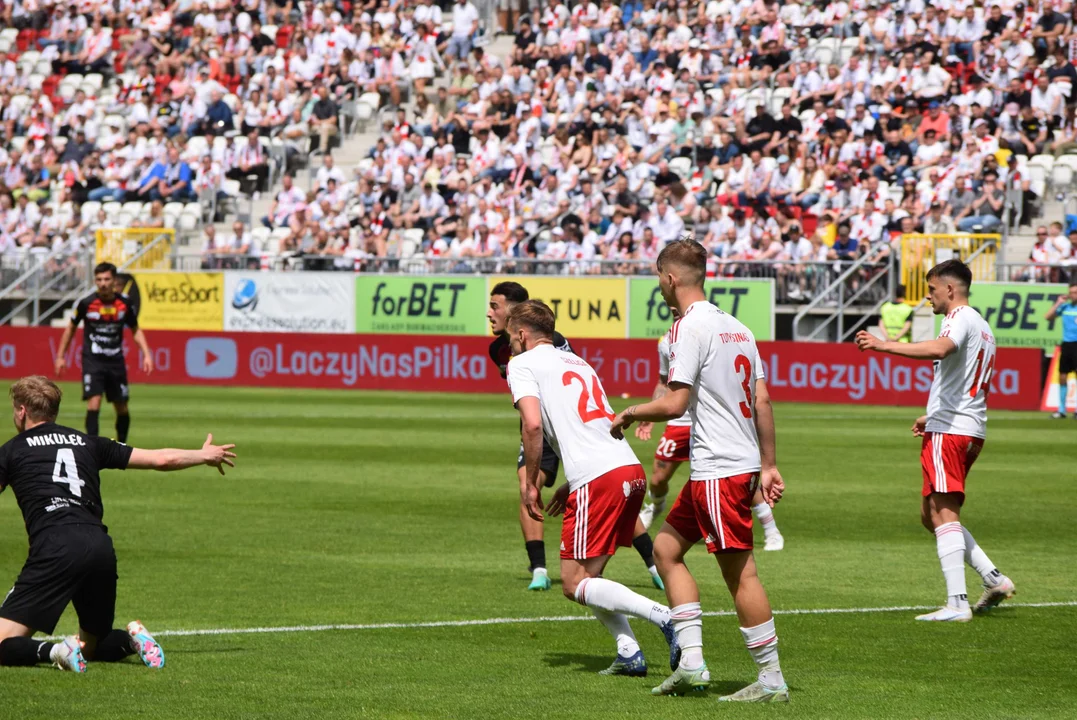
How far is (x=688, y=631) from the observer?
744 centimetres

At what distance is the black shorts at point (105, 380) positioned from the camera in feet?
61.9

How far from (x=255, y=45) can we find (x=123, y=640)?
120 ft

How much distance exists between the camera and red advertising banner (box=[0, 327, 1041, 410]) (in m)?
27.7

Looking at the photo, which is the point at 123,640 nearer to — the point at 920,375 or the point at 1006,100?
the point at 920,375

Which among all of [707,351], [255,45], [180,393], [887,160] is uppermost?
[255,45]

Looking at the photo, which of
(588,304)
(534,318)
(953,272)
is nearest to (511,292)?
(534,318)

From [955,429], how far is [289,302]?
26.0 metres

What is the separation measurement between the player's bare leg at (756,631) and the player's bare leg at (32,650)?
312cm

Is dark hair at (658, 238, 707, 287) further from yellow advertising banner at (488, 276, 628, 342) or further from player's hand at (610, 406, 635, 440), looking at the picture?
yellow advertising banner at (488, 276, 628, 342)

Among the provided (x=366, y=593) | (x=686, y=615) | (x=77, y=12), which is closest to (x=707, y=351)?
(x=686, y=615)

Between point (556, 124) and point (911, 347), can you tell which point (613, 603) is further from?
point (556, 124)

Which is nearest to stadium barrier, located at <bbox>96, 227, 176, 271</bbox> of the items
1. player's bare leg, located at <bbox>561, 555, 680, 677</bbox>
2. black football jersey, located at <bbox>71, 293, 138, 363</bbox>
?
black football jersey, located at <bbox>71, 293, 138, 363</bbox>

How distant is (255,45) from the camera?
142 ft

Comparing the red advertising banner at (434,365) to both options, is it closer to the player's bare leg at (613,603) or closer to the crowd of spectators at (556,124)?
the crowd of spectators at (556,124)
